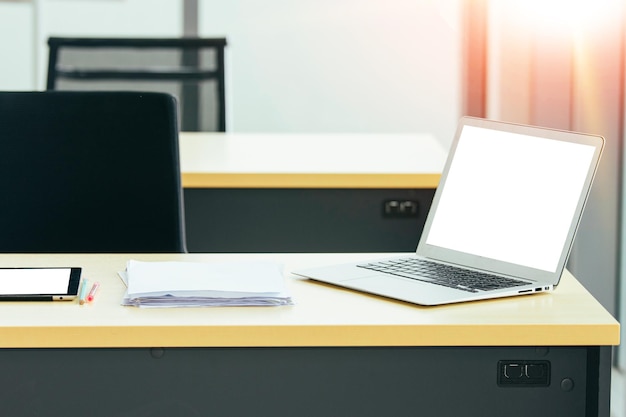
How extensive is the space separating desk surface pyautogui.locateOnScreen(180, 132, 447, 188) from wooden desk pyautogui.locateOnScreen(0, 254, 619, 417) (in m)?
1.12

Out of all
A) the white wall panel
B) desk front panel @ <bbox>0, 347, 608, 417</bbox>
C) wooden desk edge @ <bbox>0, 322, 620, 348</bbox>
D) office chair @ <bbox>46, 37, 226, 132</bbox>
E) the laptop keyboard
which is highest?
the white wall panel

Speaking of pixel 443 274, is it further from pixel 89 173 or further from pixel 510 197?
pixel 89 173

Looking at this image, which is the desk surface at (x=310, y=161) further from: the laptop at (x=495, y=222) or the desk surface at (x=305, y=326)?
the desk surface at (x=305, y=326)

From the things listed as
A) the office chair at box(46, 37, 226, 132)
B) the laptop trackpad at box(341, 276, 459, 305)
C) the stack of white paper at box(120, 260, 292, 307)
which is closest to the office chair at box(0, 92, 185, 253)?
the stack of white paper at box(120, 260, 292, 307)

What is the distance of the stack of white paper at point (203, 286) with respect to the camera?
129 centimetres

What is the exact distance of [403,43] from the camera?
4.53 m

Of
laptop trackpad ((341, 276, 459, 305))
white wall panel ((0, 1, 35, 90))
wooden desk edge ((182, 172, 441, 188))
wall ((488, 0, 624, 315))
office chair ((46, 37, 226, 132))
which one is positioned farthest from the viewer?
white wall panel ((0, 1, 35, 90))

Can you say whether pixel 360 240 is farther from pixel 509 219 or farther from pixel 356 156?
pixel 509 219

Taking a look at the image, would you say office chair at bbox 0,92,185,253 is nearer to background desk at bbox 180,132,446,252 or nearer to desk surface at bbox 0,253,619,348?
background desk at bbox 180,132,446,252

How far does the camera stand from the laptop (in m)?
1.38

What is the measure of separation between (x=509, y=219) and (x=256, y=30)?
318 centimetres

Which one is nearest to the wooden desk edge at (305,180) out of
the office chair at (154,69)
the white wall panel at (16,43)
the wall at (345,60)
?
the office chair at (154,69)

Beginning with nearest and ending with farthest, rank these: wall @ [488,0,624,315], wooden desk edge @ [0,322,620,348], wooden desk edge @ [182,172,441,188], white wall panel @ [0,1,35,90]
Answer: wooden desk edge @ [0,322,620,348], wooden desk edge @ [182,172,441,188], wall @ [488,0,624,315], white wall panel @ [0,1,35,90]

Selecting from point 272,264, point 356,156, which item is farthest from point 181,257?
point 356,156
